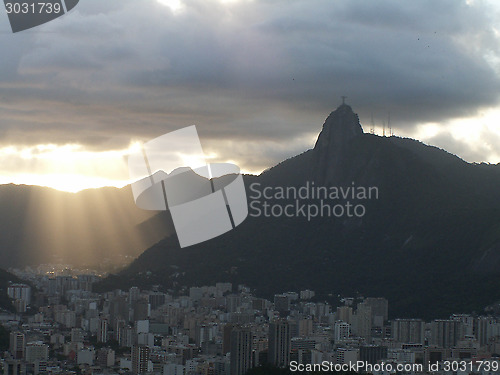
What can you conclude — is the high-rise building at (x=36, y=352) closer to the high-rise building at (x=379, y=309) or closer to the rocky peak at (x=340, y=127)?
the high-rise building at (x=379, y=309)

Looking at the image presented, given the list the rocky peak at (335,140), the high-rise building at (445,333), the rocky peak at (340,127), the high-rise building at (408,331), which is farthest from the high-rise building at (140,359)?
the rocky peak at (340,127)

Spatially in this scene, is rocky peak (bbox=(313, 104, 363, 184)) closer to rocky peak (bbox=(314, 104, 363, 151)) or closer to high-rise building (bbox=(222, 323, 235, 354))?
rocky peak (bbox=(314, 104, 363, 151))

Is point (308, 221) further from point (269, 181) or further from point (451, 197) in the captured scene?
point (451, 197)

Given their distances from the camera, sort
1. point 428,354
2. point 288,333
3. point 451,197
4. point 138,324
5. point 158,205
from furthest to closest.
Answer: point 158,205
point 451,197
point 138,324
point 288,333
point 428,354

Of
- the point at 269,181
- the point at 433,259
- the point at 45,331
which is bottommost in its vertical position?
the point at 45,331

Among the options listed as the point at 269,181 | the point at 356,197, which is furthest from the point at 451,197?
the point at 269,181

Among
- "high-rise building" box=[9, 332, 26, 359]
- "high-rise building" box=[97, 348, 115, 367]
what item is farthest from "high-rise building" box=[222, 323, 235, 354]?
"high-rise building" box=[9, 332, 26, 359]
